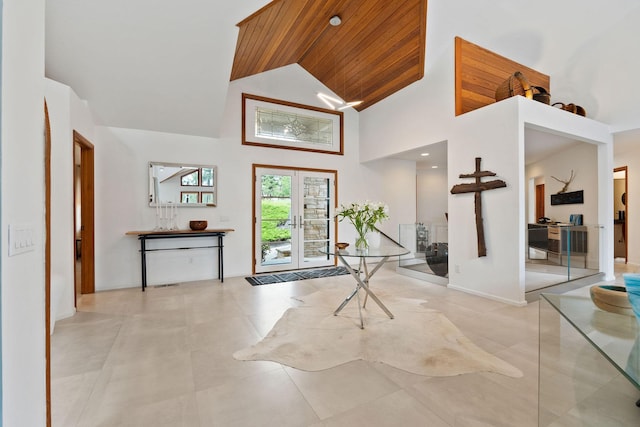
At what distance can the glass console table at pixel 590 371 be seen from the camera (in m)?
1.21

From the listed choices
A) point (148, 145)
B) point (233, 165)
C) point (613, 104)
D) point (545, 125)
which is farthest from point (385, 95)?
point (148, 145)

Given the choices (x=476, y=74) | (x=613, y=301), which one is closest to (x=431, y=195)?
(x=476, y=74)

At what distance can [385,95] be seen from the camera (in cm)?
591

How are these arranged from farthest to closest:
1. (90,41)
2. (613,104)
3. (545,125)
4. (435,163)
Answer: (435,163)
(613,104)
(545,125)
(90,41)

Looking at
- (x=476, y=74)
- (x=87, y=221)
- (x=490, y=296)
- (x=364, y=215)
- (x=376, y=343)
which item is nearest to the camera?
(x=376, y=343)

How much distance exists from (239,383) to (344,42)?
5.17 metres

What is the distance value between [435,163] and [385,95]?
242cm

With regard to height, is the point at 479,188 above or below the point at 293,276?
above

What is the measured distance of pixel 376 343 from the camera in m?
2.60

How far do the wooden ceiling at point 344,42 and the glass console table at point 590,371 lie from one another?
4211 millimetres

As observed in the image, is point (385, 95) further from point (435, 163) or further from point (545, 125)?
point (545, 125)

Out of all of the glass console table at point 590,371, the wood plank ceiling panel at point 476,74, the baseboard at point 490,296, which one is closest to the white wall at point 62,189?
the glass console table at point 590,371

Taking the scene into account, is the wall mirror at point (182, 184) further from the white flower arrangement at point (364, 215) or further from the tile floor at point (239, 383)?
the white flower arrangement at point (364, 215)

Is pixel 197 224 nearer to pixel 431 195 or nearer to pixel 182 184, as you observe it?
pixel 182 184
